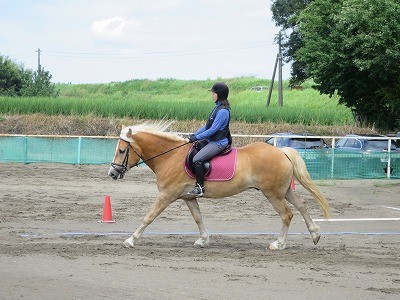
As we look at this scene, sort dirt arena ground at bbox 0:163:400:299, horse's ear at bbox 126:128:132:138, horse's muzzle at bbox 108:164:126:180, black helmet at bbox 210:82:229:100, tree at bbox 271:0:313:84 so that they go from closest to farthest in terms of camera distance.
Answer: dirt arena ground at bbox 0:163:400:299, black helmet at bbox 210:82:229:100, horse's muzzle at bbox 108:164:126:180, horse's ear at bbox 126:128:132:138, tree at bbox 271:0:313:84

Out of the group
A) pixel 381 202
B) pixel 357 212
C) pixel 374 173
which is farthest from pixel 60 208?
pixel 374 173

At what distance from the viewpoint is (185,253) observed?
12312mm

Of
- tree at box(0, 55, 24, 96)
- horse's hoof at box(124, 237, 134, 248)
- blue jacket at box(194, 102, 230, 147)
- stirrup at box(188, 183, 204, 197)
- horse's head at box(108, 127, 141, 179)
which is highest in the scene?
tree at box(0, 55, 24, 96)

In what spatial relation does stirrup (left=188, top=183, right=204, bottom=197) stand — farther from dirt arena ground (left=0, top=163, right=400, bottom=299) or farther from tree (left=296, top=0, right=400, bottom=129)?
tree (left=296, top=0, right=400, bottom=129)

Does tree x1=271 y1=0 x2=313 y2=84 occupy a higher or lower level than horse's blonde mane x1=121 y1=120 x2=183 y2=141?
higher

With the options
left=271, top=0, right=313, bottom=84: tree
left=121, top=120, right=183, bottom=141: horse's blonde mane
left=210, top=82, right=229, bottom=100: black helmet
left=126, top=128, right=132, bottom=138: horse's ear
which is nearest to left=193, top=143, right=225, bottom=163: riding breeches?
left=121, top=120, right=183, bottom=141: horse's blonde mane

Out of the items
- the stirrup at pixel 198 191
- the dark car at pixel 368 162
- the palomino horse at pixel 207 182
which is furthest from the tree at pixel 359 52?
the stirrup at pixel 198 191

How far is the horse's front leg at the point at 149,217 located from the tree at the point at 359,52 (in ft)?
69.8

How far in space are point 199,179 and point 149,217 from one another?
0.99 metres

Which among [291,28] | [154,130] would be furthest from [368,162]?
[291,28]

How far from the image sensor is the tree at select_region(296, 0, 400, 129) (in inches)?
1298

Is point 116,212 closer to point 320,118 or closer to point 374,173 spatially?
point 374,173

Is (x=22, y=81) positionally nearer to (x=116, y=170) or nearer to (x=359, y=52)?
(x=359, y=52)

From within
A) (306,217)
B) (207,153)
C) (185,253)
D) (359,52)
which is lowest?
(185,253)
